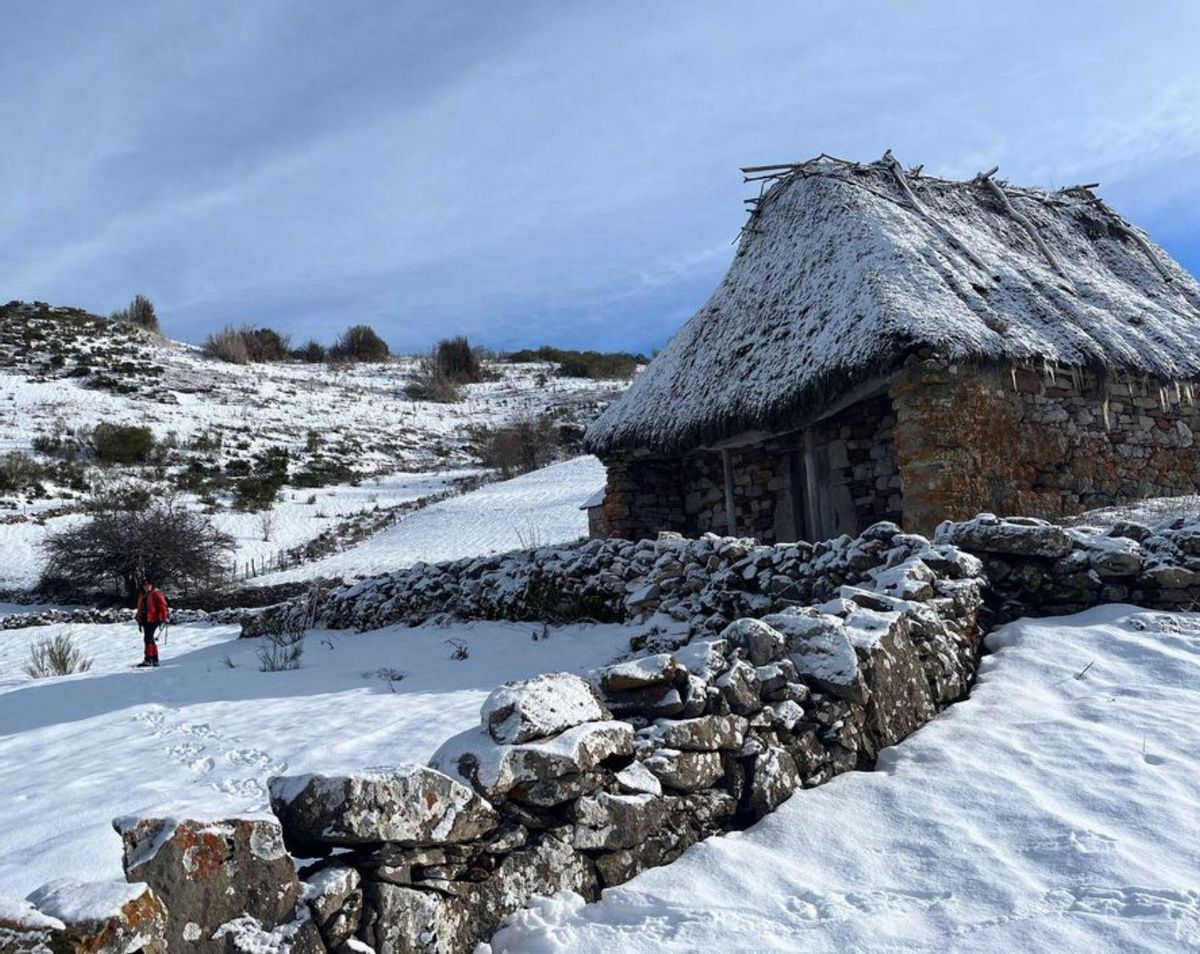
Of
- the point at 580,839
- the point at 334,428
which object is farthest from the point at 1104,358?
the point at 334,428

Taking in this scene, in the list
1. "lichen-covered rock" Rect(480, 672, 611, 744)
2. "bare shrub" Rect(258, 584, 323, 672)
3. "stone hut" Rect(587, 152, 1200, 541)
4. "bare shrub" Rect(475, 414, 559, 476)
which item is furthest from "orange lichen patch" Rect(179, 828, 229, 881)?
"bare shrub" Rect(475, 414, 559, 476)

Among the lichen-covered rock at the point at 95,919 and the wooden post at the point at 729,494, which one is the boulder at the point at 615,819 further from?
the wooden post at the point at 729,494

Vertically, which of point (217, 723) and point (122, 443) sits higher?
point (122, 443)

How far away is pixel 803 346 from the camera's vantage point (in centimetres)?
1091

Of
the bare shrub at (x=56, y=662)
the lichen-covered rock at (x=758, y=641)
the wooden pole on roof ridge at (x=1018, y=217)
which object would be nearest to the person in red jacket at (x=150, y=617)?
the bare shrub at (x=56, y=662)

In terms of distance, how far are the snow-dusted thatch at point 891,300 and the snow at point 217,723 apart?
152 inches

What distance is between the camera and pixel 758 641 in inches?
164

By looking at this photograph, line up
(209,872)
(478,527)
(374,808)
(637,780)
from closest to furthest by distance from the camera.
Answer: (209,872) → (374,808) → (637,780) → (478,527)

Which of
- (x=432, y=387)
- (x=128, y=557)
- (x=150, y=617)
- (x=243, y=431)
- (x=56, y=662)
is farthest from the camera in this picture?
(x=432, y=387)

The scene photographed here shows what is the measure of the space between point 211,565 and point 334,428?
15.7 metres

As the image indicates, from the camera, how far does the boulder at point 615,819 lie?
309cm

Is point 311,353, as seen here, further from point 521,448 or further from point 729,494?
point 729,494

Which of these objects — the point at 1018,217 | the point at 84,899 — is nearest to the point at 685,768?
the point at 84,899

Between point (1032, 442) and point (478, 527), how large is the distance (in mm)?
14656
